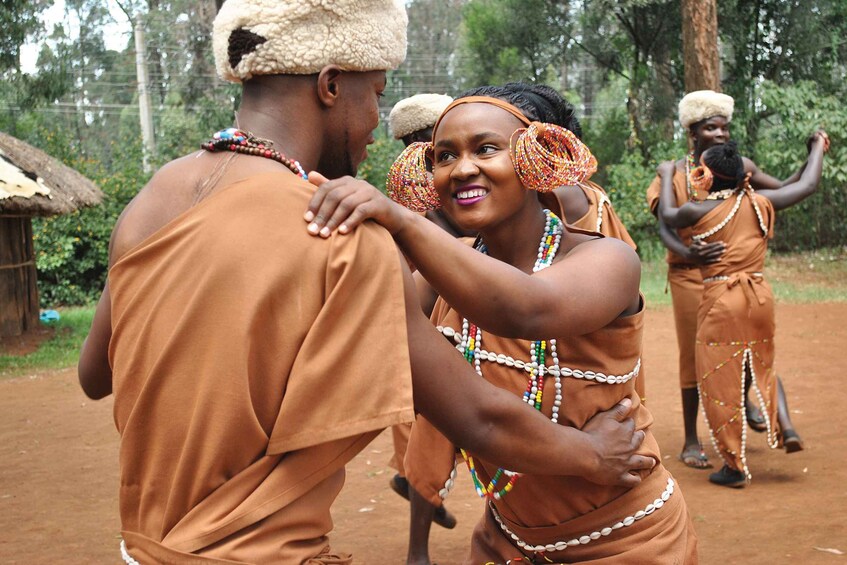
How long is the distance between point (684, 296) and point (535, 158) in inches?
194

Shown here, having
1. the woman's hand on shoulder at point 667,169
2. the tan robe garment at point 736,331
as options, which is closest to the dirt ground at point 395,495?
the tan robe garment at point 736,331

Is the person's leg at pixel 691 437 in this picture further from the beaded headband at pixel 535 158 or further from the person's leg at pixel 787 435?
the beaded headband at pixel 535 158

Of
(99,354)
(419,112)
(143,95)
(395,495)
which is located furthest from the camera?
(143,95)

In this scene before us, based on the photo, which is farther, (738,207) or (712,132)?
(712,132)

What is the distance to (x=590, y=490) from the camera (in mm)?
2541

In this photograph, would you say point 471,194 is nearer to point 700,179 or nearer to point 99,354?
point 99,354

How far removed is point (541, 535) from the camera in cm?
262

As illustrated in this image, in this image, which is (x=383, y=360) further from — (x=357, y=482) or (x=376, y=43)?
(x=357, y=482)

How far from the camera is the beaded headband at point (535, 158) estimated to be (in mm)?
2590

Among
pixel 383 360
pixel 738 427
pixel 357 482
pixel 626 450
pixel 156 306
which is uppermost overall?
pixel 156 306

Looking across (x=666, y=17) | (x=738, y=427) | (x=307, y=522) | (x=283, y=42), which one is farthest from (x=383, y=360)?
(x=666, y=17)

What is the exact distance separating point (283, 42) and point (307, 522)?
1.01 metres

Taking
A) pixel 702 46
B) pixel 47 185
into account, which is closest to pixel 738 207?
pixel 702 46

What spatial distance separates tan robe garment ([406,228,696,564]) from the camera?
2520 mm
